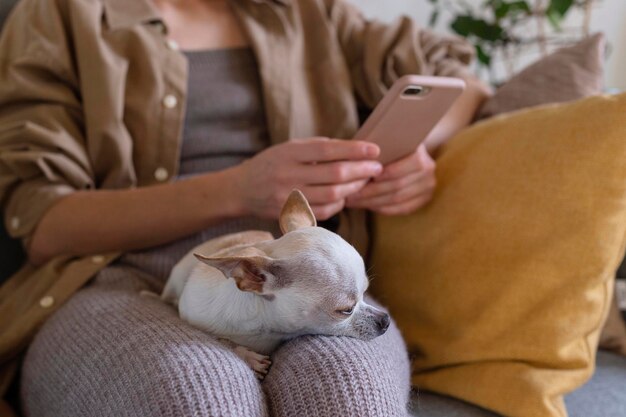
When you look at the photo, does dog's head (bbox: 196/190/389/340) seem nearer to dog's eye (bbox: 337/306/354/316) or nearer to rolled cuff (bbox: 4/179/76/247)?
dog's eye (bbox: 337/306/354/316)

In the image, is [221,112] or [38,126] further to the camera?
[221,112]

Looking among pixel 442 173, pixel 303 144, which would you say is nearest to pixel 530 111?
pixel 442 173

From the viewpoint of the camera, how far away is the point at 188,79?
1062 mm

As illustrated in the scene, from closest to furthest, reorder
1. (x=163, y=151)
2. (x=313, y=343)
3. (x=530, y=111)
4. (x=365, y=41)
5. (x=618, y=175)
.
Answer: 1. (x=313, y=343)
2. (x=618, y=175)
3. (x=530, y=111)
4. (x=163, y=151)
5. (x=365, y=41)

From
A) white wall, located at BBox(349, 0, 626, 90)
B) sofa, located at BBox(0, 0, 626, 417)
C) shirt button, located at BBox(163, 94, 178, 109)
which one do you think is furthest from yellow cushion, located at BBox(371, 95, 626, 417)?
white wall, located at BBox(349, 0, 626, 90)

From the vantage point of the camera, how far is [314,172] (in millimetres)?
814

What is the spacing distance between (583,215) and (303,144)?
0.36m

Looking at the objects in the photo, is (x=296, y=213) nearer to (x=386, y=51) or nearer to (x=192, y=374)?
(x=192, y=374)

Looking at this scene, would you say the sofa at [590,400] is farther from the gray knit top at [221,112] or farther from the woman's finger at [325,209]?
the gray knit top at [221,112]

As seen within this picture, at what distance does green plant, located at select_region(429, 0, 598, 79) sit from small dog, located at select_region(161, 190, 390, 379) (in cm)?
115

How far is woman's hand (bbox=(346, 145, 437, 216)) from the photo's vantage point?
Result: 0.91 meters

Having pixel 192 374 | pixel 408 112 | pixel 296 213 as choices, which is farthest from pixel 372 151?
pixel 192 374

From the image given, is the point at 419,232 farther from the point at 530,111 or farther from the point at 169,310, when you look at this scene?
the point at 169,310

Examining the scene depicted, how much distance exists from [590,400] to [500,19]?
1.13 m
